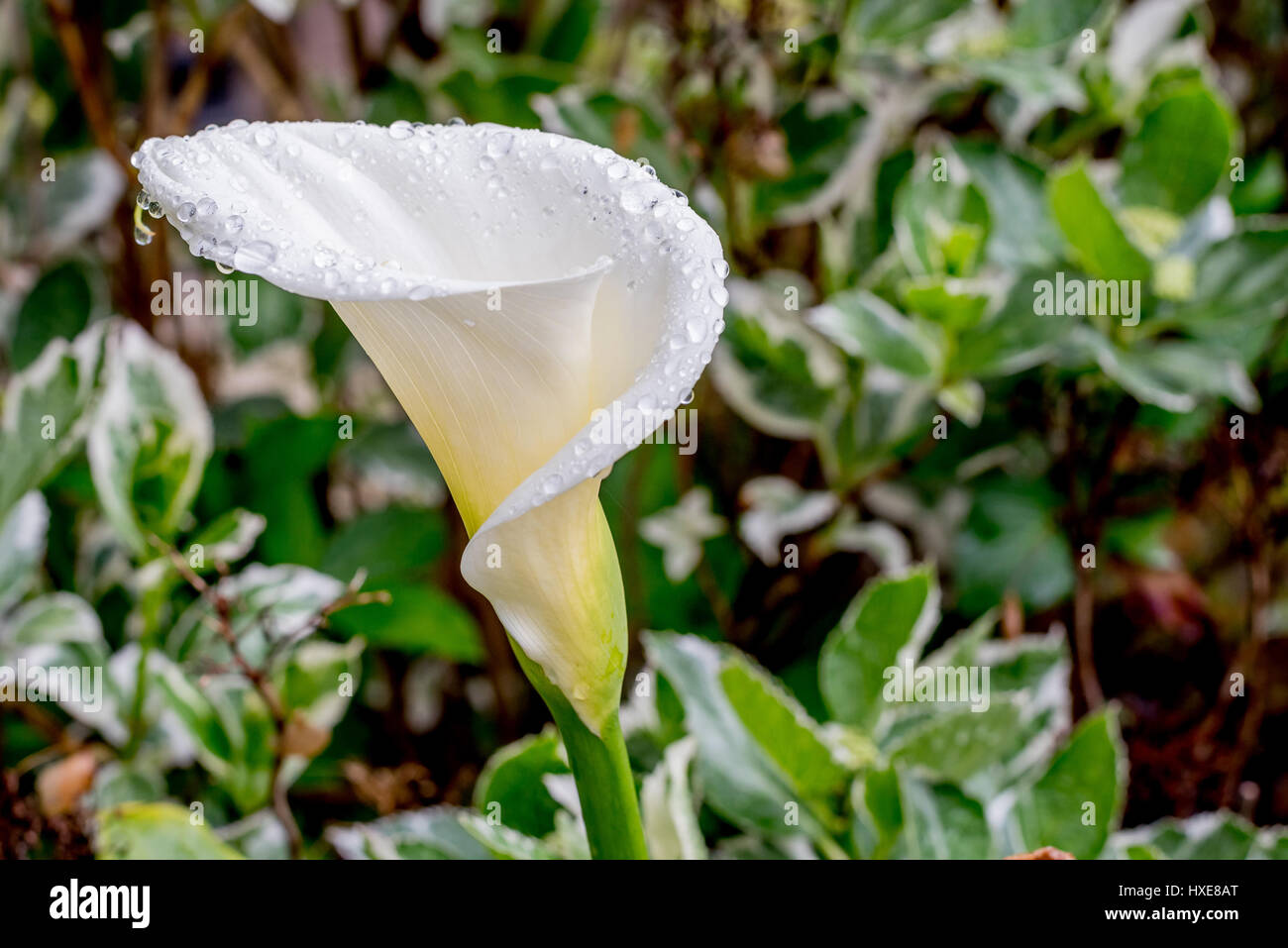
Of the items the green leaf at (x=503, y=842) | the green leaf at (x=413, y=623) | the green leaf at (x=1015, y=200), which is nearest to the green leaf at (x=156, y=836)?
the green leaf at (x=503, y=842)

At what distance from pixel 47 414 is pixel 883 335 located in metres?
0.35

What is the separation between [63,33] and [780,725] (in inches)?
20.1

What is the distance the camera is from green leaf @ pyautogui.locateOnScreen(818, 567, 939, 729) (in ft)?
1.44

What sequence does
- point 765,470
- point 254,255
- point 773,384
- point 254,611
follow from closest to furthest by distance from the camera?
point 254,255, point 254,611, point 773,384, point 765,470

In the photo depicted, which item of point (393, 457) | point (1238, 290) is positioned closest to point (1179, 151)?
point (1238, 290)

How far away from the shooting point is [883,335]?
0.48 m

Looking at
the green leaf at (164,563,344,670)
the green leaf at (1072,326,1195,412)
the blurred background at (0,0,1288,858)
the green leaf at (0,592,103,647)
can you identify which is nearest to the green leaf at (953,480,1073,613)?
the blurred background at (0,0,1288,858)

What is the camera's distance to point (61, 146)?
27.8 inches

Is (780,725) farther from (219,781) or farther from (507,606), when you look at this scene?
(219,781)

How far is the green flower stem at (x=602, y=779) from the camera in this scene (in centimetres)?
29

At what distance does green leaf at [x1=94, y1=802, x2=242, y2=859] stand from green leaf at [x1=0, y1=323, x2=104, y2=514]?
0.46ft

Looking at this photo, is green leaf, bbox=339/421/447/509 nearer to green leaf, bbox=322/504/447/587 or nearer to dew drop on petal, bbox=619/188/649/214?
Result: green leaf, bbox=322/504/447/587

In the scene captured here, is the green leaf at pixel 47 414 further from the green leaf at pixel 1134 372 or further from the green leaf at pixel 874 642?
the green leaf at pixel 1134 372

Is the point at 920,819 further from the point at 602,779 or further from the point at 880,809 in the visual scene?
the point at 602,779
